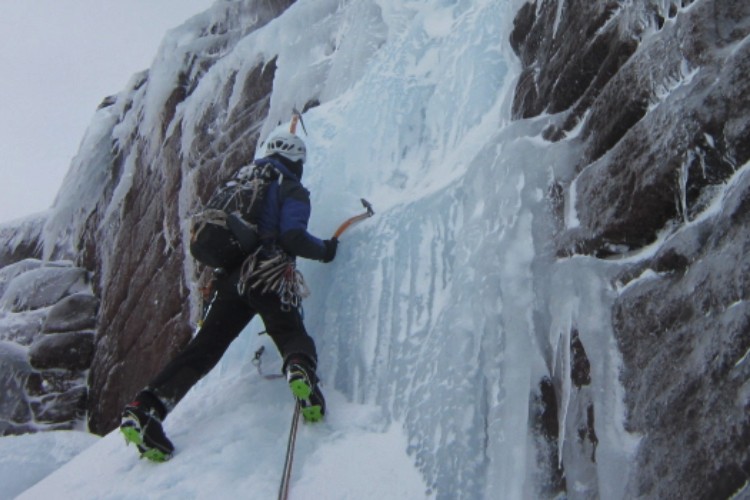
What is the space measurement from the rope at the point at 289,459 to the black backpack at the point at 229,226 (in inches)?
28.6

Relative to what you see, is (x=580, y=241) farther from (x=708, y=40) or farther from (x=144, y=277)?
(x=144, y=277)

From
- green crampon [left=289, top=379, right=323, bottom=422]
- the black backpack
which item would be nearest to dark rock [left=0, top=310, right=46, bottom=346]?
the black backpack

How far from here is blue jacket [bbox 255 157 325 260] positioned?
3.27 meters

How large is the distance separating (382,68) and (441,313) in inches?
85.0

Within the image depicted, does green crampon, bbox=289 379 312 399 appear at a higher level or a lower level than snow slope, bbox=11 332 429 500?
higher

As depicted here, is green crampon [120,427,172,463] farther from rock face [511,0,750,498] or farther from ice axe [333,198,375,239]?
rock face [511,0,750,498]

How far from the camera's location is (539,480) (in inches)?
87.4

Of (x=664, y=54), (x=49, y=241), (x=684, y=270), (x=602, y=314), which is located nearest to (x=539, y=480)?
(x=602, y=314)

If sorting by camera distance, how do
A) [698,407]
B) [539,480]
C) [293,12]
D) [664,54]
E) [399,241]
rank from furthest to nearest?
[293,12], [399,241], [664,54], [539,480], [698,407]

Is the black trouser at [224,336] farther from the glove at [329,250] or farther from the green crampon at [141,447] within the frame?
the glove at [329,250]

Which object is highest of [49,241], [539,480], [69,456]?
[539,480]

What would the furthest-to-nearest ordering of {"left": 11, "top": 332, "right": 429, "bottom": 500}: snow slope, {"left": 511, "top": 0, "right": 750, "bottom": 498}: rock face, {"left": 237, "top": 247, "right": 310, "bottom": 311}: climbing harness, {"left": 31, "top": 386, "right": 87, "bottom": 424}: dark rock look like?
{"left": 31, "top": 386, "right": 87, "bottom": 424}: dark rock → {"left": 237, "top": 247, "right": 310, "bottom": 311}: climbing harness → {"left": 11, "top": 332, "right": 429, "bottom": 500}: snow slope → {"left": 511, "top": 0, "right": 750, "bottom": 498}: rock face

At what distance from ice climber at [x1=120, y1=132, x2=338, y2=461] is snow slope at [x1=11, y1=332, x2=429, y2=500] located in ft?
0.39

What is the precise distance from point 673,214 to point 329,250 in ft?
5.35
